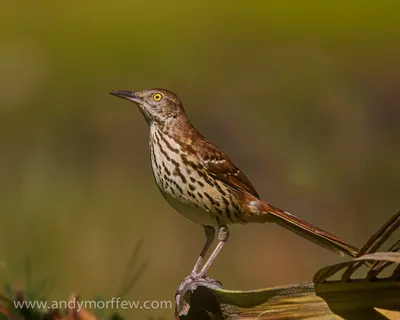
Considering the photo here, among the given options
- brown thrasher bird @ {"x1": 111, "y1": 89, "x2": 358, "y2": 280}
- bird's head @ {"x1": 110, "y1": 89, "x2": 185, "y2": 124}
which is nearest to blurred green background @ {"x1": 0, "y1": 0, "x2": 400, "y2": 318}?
brown thrasher bird @ {"x1": 111, "y1": 89, "x2": 358, "y2": 280}

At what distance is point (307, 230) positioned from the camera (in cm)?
230

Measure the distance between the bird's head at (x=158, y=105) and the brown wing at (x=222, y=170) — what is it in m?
0.14

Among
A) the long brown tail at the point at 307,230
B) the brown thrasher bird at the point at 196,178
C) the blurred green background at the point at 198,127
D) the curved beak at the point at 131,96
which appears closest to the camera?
the long brown tail at the point at 307,230

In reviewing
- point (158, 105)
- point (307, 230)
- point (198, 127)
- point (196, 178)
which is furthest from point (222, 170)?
point (198, 127)

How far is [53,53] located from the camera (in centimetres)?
576

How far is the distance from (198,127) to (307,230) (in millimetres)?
2368

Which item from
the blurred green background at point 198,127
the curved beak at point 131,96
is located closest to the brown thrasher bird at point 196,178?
the curved beak at point 131,96

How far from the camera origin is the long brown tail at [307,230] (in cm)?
203

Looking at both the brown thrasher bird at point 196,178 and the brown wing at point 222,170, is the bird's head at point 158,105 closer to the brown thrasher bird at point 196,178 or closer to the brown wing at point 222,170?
the brown thrasher bird at point 196,178

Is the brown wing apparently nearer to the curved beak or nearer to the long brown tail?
the long brown tail

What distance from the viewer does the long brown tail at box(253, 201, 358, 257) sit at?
2.03 m

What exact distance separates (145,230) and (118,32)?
2.61m

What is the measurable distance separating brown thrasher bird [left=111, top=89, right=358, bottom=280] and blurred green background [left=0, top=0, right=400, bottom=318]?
1.04 ft

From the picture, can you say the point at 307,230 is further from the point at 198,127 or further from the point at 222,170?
the point at 198,127
